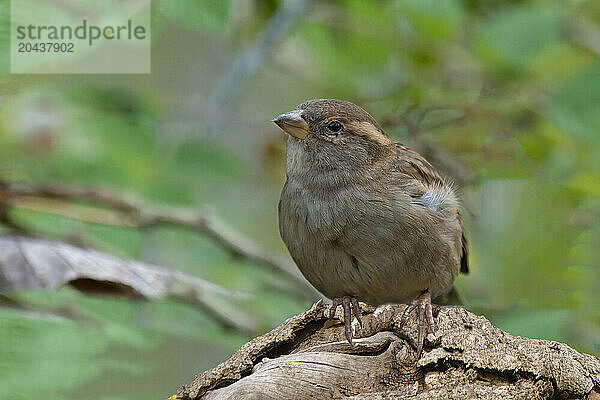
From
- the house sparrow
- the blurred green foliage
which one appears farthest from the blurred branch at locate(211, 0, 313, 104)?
the house sparrow

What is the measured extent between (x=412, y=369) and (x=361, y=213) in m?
0.78

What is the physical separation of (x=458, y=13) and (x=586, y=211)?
1.04 metres

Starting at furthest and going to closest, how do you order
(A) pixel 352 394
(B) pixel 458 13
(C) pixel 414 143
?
(C) pixel 414 143
(B) pixel 458 13
(A) pixel 352 394

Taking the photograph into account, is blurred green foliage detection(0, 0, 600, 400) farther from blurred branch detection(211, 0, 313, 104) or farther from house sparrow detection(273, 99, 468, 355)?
house sparrow detection(273, 99, 468, 355)

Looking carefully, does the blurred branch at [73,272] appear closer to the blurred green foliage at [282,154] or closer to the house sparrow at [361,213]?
the blurred green foliage at [282,154]

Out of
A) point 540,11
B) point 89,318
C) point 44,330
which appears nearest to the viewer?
point 44,330

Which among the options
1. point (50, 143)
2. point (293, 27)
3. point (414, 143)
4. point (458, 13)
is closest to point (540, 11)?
point (458, 13)

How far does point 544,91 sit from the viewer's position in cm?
420

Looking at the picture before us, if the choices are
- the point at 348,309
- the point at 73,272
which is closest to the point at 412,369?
the point at 348,309

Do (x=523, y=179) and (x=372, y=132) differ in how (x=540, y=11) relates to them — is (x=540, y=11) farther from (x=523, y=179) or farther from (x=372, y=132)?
(x=372, y=132)

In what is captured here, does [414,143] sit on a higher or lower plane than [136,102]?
lower

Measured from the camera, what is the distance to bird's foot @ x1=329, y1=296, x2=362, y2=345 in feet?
7.14

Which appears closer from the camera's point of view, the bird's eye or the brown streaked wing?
the brown streaked wing

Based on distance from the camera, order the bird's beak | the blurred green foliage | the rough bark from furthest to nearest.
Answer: the bird's beak → the blurred green foliage → the rough bark
